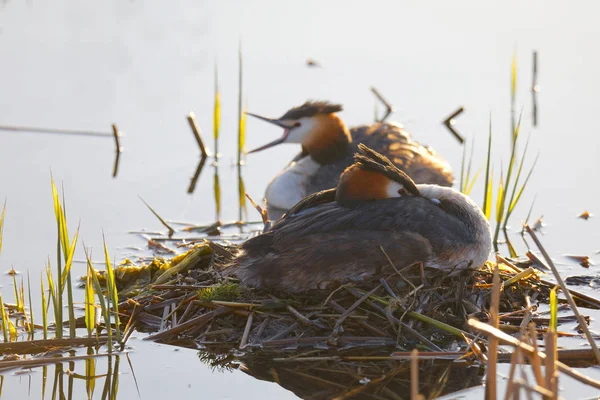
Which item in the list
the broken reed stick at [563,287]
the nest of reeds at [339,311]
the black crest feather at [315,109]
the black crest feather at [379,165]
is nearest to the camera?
the broken reed stick at [563,287]

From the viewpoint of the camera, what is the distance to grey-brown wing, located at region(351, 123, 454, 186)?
858 cm

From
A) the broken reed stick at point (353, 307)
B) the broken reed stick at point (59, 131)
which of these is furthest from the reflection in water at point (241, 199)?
the broken reed stick at point (353, 307)

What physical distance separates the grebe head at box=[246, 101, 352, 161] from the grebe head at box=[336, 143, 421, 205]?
3041 millimetres

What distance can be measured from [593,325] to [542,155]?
351cm

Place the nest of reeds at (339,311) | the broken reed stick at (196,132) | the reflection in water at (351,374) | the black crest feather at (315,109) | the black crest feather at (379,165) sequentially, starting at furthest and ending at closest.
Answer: the broken reed stick at (196,132)
the black crest feather at (315,109)
the black crest feather at (379,165)
the nest of reeds at (339,311)
the reflection in water at (351,374)

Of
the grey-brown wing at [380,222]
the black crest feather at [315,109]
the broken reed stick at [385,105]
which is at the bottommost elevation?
the grey-brown wing at [380,222]

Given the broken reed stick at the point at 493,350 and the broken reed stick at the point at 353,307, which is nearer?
the broken reed stick at the point at 493,350

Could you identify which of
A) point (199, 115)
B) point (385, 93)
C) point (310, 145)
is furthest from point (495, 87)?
point (199, 115)

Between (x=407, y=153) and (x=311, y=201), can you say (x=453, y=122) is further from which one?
(x=311, y=201)

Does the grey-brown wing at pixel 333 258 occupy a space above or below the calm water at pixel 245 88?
below

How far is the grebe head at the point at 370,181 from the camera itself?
583cm

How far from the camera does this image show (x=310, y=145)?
915 centimetres

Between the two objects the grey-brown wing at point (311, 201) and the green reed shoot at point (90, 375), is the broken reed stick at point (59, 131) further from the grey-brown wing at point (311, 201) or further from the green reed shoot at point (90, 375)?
the green reed shoot at point (90, 375)

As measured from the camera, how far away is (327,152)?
360 inches
